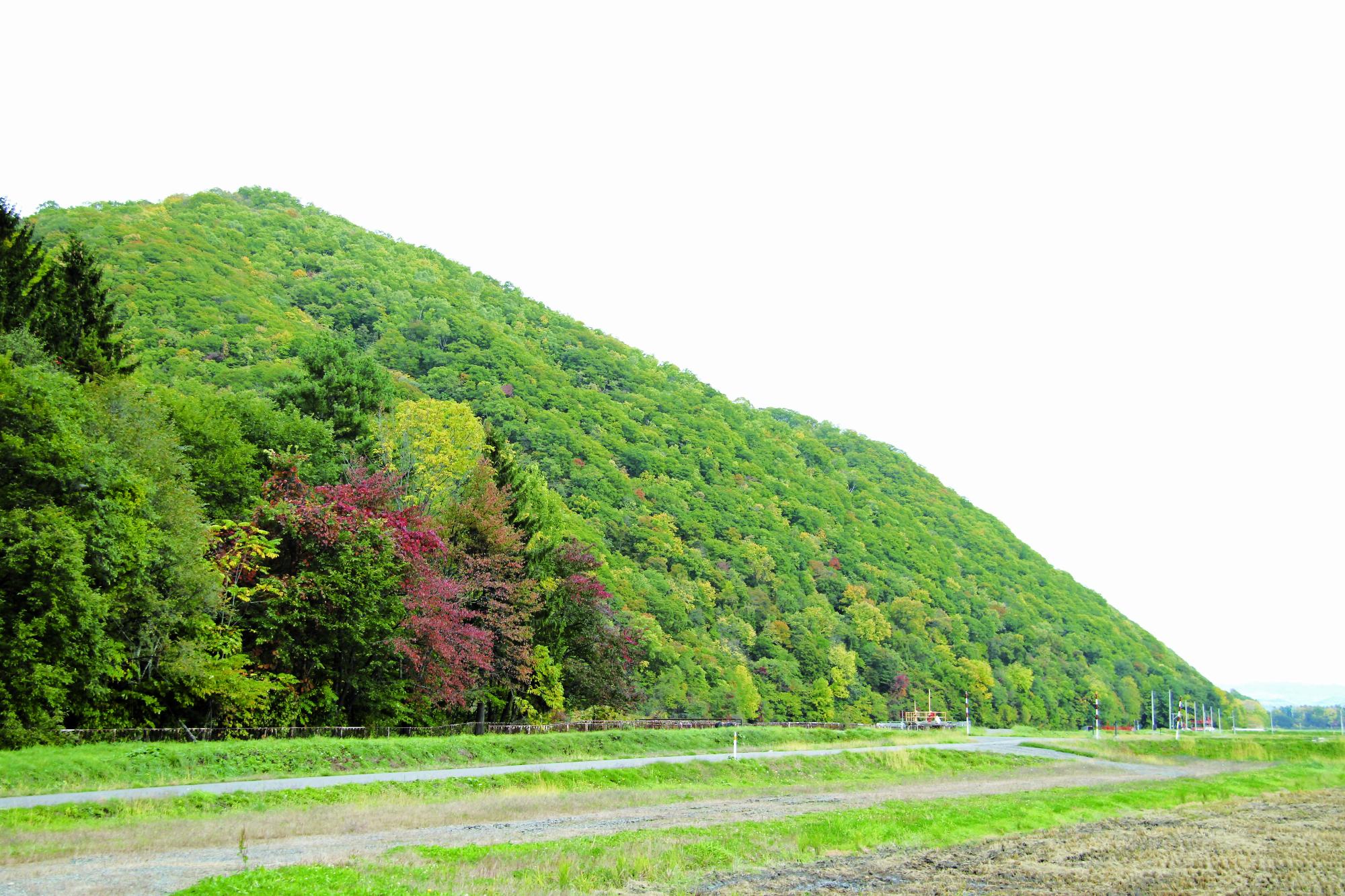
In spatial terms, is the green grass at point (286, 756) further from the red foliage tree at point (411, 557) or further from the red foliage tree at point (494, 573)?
the red foliage tree at point (494, 573)

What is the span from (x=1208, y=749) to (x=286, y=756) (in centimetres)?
5378

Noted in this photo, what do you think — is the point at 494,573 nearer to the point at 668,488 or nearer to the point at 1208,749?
the point at 1208,749

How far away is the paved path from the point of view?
63.0ft

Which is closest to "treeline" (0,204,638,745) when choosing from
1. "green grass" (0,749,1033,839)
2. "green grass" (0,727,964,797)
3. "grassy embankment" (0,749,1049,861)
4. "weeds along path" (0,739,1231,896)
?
"green grass" (0,727,964,797)

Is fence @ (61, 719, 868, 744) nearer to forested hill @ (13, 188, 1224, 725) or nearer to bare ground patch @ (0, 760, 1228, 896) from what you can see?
forested hill @ (13, 188, 1224, 725)

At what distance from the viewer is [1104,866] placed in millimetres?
16500

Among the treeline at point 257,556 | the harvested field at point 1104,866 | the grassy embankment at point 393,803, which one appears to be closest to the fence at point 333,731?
the treeline at point 257,556

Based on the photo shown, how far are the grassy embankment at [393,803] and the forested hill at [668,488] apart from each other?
15988mm

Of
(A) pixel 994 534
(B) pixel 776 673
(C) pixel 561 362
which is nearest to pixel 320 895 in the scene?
(B) pixel 776 673

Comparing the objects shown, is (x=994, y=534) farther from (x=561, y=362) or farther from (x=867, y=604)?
(x=561, y=362)

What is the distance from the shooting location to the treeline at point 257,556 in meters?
24.6

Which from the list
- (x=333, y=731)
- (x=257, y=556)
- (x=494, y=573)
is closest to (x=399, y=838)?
(x=257, y=556)

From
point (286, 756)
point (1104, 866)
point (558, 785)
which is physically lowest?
point (558, 785)

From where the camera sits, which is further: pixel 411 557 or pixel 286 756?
pixel 411 557
